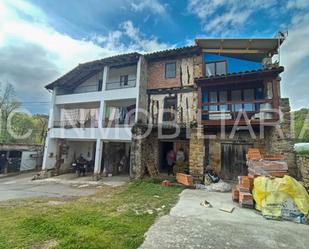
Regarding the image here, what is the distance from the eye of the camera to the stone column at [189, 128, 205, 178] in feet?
32.6

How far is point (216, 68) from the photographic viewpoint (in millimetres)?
12016

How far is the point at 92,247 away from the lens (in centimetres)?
360

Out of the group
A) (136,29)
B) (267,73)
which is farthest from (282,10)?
(136,29)

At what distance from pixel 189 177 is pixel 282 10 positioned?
31.3ft

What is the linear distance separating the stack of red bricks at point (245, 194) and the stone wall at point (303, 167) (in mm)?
2417

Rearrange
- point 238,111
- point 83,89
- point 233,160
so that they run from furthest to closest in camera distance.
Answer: point 83,89
point 233,160
point 238,111

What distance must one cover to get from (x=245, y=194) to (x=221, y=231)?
7.70 feet

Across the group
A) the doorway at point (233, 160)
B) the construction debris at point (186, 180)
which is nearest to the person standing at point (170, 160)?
the construction debris at point (186, 180)

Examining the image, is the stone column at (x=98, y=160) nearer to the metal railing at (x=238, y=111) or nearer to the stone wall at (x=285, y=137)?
the metal railing at (x=238, y=111)

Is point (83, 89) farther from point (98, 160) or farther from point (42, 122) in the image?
point (42, 122)

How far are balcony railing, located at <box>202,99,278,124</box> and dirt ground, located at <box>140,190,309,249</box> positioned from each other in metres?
4.75

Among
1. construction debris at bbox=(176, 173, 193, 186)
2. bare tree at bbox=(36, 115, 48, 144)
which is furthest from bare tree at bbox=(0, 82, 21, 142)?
construction debris at bbox=(176, 173, 193, 186)

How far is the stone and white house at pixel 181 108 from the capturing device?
9492 millimetres

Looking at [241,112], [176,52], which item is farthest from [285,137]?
[176,52]
